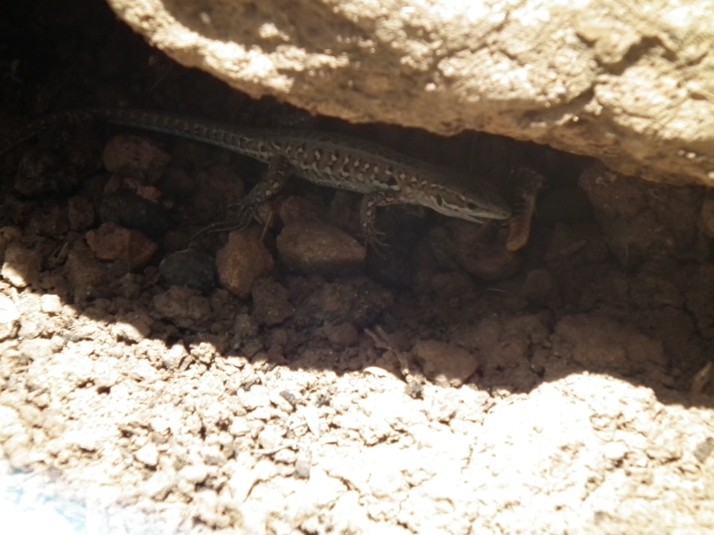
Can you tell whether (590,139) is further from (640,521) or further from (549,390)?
(640,521)

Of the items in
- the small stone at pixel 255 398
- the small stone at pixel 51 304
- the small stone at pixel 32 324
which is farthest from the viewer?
the small stone at pixel 51 304

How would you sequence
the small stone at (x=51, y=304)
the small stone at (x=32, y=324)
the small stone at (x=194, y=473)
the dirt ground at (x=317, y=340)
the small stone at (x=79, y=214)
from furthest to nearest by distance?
the small stone at (x=79, y=214)
the small stone at (x=51, y=304)
the small stone at (x=32, y=324)
the small stone at (x=194, y=473)
the dirt ground at (x=317, y=340)

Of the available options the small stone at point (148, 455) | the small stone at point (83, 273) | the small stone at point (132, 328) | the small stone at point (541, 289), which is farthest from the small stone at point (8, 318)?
the small stone at point (541, 289)

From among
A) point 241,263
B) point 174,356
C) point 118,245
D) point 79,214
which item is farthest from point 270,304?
point 79,214

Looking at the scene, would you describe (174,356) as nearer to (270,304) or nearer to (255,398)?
(255,398)

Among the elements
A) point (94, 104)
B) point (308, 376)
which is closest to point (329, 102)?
point (308, 376)

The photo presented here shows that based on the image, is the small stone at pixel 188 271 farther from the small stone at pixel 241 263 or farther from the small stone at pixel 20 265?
the small stone at pixel 20 265

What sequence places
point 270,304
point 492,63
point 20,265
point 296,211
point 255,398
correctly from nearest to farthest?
point 492,63 → point 255,398 → point 20,265 → point 270,304 → point 296,211
